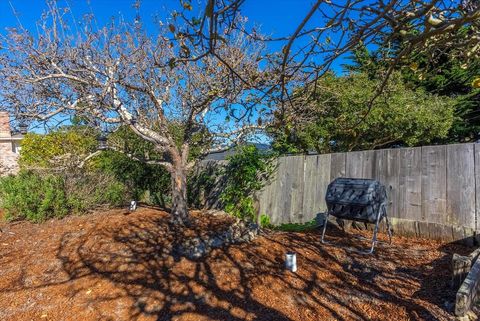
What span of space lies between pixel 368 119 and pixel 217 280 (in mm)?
5910

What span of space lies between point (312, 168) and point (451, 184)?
2.46m

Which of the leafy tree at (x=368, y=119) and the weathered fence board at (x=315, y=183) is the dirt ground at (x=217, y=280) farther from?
the leafy tree at (x=368, y=119)

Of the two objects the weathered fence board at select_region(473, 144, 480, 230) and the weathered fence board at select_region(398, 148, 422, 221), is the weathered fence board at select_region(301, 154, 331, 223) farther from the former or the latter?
the weathered fence board at select_region(473, 144, 480, 230)

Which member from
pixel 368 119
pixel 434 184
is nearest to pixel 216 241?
pixel 434 184

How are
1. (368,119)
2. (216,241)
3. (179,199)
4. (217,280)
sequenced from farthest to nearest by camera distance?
(368,119) < (179,199) < (216,241) < (217,280)

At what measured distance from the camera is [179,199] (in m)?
5.13

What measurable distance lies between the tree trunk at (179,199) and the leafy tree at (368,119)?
2526mm

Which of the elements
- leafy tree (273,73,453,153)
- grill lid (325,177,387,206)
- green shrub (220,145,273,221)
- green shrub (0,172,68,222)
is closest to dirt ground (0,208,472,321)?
grill lid (325,177,387,206)

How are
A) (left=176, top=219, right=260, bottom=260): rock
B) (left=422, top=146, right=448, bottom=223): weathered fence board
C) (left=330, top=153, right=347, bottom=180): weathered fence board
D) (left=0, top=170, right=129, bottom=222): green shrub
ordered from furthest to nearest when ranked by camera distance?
(left=0, top=170, right=129, bottom=222): green shrub < (left=330, top=153, right=347, bottom=180): weathered fence board < (left=422, top=146, right=448, bottom=223): weathered fence board < (left=176, top=219, right=260, bottom=260): rock

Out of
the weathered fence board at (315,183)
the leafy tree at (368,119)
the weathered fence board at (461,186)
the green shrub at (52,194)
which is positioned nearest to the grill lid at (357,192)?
the weathered fence board at (461,186)

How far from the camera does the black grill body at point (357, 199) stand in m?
4.38

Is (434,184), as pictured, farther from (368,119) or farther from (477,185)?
(368,119)

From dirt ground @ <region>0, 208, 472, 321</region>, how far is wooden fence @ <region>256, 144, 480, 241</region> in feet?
1.11

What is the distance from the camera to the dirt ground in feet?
9.14
